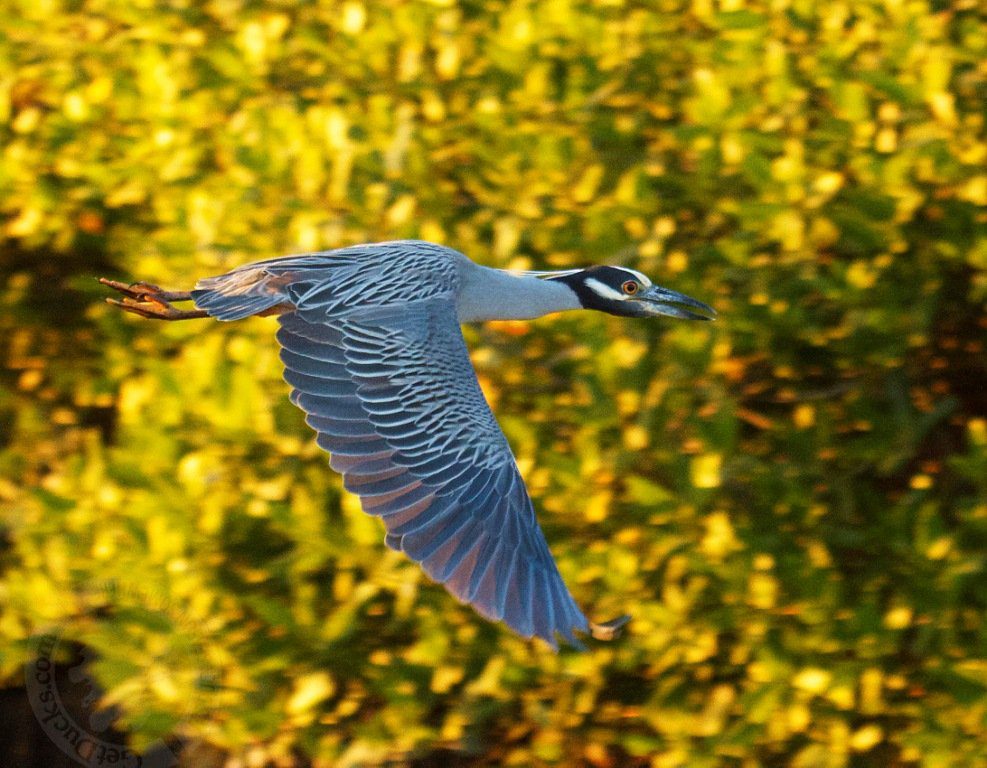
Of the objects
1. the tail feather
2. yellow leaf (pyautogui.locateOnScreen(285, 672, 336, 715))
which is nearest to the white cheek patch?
the tail feather

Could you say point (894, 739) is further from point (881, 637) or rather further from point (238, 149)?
point (238, 149)

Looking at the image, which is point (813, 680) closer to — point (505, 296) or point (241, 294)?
point (505, 296)

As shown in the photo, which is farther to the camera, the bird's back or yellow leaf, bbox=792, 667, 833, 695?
yellow leaf, bbox=792, 667, 833, 695

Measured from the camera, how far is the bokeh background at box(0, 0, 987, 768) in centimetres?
431

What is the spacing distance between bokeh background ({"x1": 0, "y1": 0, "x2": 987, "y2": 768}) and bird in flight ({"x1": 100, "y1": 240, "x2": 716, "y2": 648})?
139 millimetres

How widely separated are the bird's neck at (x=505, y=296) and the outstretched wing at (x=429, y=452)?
289 millimetres

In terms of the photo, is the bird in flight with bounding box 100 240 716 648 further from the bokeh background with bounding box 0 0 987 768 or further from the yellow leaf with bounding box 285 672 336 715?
the yellow leaf with bounding box 285 672 336 715

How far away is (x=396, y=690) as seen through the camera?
14.4 ft

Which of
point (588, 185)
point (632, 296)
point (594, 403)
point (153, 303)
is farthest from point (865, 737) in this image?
point (153, 303)

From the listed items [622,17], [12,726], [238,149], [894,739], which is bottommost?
[12,726]

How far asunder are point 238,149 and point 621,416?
1344mm

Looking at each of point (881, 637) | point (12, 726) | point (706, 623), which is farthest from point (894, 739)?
point (12, 726)

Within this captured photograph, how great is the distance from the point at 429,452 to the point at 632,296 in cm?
101

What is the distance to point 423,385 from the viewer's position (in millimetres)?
3844
